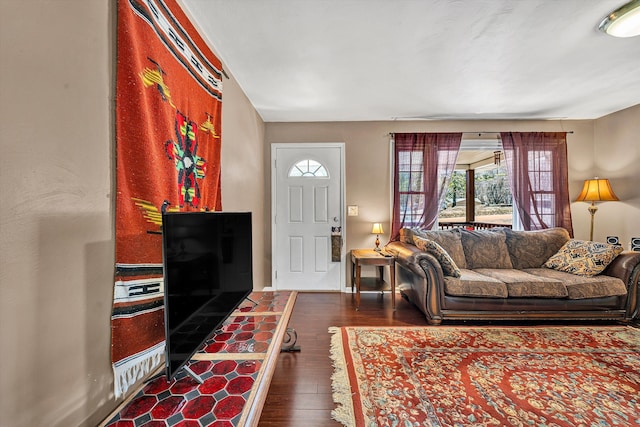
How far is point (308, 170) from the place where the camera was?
379 centimetres

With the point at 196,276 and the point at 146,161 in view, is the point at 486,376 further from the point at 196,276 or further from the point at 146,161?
the point at 146,161

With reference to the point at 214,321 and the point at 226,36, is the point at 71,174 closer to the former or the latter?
the point at 214,321

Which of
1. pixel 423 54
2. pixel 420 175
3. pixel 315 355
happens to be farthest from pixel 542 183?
pixel 315 355

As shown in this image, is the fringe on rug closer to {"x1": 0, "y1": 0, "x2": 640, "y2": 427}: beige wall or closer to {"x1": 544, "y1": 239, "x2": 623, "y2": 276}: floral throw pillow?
{"x1": 0, "y1": 0, "x2": 640, "y2": 427}: beige wall

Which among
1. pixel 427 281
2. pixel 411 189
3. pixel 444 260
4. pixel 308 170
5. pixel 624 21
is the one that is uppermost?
pixel 624 21

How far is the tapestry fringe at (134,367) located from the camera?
1.03 m

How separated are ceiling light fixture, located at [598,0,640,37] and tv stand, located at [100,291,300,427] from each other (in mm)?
2865

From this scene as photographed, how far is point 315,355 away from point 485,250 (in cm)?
252

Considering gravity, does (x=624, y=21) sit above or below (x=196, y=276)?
above

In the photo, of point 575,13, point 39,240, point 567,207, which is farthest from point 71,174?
point 567,207

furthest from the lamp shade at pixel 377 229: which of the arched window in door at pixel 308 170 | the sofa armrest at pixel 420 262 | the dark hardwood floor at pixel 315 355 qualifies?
the arched window in door at pixel 308 170

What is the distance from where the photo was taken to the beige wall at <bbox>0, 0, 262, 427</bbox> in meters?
0.69

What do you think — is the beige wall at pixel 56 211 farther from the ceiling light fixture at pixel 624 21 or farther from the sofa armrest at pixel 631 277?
the sofa armrest at pixel 631 277

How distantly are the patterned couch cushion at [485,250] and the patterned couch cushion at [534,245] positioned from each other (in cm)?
10
